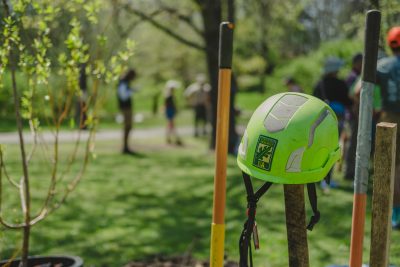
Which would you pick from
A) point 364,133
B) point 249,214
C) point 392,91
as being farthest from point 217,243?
point 392,91

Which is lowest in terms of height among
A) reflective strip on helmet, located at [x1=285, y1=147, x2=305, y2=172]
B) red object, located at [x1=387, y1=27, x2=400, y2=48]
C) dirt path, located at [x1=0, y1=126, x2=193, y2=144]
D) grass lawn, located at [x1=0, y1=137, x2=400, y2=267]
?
dirt path, located at [x1=0, y1=126, x2=193, y2=144]

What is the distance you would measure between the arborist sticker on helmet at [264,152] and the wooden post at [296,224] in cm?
17

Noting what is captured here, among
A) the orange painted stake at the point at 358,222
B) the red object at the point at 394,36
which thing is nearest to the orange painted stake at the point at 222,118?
the orange painted stake at the point at 358,222

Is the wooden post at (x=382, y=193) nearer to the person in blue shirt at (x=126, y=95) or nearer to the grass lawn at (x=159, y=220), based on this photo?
the grass lawn at (x=159, y=220)

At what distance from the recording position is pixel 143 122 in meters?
23.0

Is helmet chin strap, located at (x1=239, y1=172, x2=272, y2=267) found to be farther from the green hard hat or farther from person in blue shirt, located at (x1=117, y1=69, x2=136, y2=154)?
person in blue shirt, located at (x1=117, y1=69, x2=136, y2=154)

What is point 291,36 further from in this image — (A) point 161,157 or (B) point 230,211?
(B) point 230,211

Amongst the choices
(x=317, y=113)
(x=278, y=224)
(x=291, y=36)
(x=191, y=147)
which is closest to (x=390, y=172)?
(x=317, y=113)

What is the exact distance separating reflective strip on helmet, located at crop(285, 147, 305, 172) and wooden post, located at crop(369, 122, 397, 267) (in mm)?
317

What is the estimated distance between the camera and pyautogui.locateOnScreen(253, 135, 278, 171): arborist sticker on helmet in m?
2.18

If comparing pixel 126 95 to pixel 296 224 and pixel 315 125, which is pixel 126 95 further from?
pixel 315 125

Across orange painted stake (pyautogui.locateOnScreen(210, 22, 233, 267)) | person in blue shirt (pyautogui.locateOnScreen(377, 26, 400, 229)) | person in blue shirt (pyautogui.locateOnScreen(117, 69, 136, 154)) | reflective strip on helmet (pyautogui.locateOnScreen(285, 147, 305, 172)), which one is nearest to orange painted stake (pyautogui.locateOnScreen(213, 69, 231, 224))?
orange painted stake (pyautogui.locateOnScreen(210, 22, 233, 267))

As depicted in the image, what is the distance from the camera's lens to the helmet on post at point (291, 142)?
7.06 ft

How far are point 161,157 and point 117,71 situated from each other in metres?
7.99
